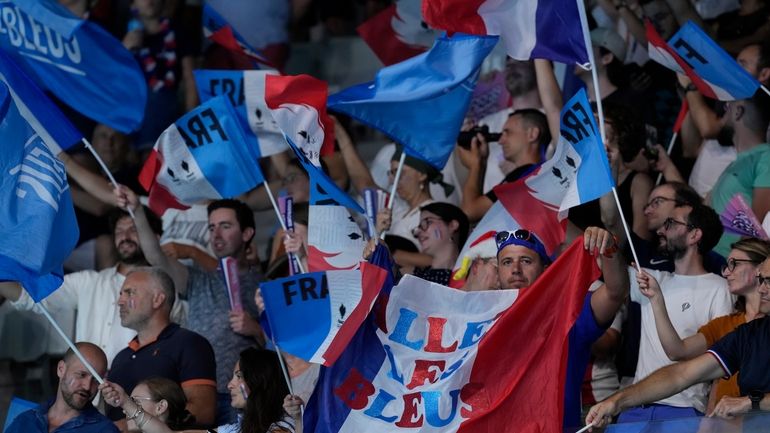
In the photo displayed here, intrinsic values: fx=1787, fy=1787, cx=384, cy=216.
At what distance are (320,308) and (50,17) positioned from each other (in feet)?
9.78

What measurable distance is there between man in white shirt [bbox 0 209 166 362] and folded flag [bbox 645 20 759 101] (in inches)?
134

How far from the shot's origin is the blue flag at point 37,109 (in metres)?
9.63

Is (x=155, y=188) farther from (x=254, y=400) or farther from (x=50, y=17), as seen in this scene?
(x=254, y=400)

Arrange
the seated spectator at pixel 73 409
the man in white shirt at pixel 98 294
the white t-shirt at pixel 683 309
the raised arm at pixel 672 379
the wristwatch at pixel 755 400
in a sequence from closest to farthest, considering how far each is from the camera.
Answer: the wristwatch at pixel 755 400 → the raised arm at pixel 672 379 → the white t-shirt at pixel 683 309 → the seated spectator at pixel 73 409 → the man in white shirt at pixel 98 294

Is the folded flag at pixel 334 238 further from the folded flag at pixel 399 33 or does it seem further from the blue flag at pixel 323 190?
the folded flag at pixel 399 33

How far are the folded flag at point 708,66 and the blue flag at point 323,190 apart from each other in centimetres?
212

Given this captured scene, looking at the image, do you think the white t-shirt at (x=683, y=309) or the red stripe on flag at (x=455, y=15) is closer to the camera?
the white t-shirt at (x=683, y=309)

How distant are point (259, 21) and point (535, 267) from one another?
17.3ft

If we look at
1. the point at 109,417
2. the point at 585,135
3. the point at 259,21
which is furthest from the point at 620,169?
the point at 259,21

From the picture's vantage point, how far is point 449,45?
971 centimetres

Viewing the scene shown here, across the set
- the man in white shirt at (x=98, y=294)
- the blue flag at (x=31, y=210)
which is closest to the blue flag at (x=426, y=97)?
the blue flag at (x=31, y=210)

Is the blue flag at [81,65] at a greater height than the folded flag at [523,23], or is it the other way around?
the folded flag at [523,23]

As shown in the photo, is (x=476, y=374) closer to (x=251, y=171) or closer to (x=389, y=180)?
(x=251, y=171)

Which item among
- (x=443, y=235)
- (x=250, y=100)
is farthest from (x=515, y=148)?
(x=250, y=100)
